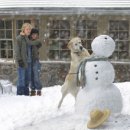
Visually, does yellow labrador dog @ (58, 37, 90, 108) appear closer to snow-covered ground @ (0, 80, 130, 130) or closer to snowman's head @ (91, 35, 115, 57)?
snow-covered ground @ (0, 80, 130, 130)

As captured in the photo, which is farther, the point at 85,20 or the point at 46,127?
the point at 85,20

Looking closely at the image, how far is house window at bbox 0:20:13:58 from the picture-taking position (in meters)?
16.0

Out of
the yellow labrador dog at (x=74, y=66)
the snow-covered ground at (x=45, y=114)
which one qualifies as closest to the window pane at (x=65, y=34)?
the snow-covered ground at (x=45, y=114)

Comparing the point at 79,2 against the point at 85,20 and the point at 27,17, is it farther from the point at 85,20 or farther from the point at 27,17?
the point at 27,17

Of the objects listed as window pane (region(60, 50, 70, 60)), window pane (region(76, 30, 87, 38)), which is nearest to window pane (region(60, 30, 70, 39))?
window pane (region(76, 30, 87, 38))

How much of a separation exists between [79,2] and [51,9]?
0.88 meters

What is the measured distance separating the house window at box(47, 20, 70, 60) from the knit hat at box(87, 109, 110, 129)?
872 centimetres

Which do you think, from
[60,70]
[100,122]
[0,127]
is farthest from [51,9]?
[100,122]

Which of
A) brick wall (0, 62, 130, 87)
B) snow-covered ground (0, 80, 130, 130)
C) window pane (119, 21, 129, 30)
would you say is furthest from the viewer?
window pane (119, 21, 129, 30)

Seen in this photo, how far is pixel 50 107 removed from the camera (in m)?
9.45

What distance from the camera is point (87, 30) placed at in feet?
50.2

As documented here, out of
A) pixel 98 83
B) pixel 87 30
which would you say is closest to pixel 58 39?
pixel 87 30

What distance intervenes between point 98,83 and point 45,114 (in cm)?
171

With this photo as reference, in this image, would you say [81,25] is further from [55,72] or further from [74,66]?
[74,66]
